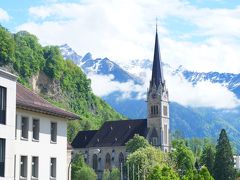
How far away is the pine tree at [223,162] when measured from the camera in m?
165

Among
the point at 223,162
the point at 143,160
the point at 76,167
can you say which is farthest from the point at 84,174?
the point at 223,162

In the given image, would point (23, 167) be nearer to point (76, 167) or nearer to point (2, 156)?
point (2, 156)

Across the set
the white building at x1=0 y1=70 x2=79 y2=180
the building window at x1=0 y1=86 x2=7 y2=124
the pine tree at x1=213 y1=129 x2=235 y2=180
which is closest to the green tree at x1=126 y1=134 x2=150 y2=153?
the pine tree at x1=213 y1=129 x2=235 y2=180

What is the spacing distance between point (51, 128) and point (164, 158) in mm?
101135

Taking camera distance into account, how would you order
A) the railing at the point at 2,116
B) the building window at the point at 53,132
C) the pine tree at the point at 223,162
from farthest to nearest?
the pine tree at the point at 223,162 < the building window at the point at 53,132 < the railing at the point at 2,116

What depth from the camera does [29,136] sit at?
48.6 m

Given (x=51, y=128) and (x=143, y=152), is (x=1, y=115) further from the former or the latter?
(x=143, y=152)

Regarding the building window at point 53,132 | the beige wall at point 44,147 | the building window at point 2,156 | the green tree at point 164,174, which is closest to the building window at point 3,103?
the building window at point 2,156

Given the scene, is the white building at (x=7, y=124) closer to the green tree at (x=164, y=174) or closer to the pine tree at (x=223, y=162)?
the green tree at (x=164, y=174)

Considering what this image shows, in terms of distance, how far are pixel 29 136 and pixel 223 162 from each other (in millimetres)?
123209

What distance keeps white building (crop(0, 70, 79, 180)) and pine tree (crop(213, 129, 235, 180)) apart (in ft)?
377

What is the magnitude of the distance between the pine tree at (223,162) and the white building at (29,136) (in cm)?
11501

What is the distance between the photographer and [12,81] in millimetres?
44781

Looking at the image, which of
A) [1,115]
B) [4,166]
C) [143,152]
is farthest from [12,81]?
[143,152]
